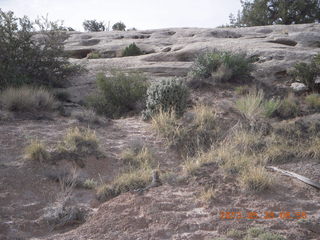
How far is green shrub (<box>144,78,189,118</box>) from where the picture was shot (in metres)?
9.05

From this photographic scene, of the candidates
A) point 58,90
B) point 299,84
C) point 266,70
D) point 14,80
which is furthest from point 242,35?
point 14,80

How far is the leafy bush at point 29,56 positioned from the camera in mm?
11203

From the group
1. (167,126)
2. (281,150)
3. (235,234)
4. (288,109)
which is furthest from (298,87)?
(235,234)

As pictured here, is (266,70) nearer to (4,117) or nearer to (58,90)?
(58,90)

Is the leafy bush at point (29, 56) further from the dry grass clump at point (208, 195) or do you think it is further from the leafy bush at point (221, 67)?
the dry grass clump at point (208, 195)

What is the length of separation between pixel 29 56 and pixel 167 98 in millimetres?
5388

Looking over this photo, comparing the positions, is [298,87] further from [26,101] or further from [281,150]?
[26,101]

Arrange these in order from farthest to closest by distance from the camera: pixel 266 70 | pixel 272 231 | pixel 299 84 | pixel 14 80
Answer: pixel 266 70
pixel 299 84
pixel 14 80
pixel 272 231

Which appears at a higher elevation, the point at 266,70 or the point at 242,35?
the point at 242,35

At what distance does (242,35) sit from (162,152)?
39.9 feet

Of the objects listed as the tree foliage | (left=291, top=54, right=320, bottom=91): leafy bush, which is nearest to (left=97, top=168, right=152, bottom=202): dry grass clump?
(left=291, top=54, right=320, bottom=91): leafy bush

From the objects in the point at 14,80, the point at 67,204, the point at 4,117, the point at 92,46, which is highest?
the point at 92,46

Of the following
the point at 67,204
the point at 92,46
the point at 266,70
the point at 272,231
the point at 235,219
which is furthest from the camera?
the point at 92,46

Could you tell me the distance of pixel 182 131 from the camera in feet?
26.3
